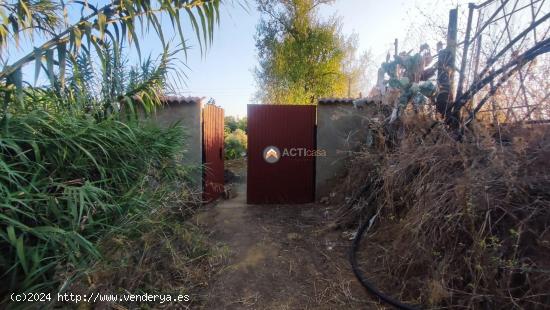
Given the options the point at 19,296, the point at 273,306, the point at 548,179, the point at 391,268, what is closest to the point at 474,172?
the point at 548,179

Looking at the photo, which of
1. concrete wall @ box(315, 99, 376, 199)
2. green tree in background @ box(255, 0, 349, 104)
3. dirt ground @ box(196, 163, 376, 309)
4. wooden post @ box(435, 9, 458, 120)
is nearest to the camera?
dirt ground @ box(196, 163, 376, 309)

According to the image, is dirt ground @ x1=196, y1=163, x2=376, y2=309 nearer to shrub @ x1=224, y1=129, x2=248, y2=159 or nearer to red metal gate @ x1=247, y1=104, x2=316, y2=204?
red metal gate @ x1=247, y1=104, x2=316, y2=204

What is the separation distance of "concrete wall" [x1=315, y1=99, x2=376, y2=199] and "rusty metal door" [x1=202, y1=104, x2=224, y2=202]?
2.22 metres

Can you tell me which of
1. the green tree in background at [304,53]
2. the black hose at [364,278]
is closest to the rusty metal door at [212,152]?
the black hose at [364,278]

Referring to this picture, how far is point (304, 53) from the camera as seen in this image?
1249 centimetres

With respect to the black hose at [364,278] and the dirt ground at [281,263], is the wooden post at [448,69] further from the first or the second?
the dirt ground at [281,263]

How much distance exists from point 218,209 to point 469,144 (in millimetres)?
4274

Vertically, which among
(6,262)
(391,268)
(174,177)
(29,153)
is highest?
(29,153)

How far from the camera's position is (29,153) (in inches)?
87.0

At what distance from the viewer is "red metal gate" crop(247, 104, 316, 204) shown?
5887mm

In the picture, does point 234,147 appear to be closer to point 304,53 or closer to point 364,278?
→ point 304,53

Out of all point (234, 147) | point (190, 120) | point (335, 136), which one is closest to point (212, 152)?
point (190, 120)

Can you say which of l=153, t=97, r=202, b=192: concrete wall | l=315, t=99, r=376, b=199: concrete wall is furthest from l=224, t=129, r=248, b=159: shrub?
l=315, t=99, r=376, b=199: concrete wall

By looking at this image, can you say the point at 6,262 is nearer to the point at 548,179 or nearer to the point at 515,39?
the point at 548,179
